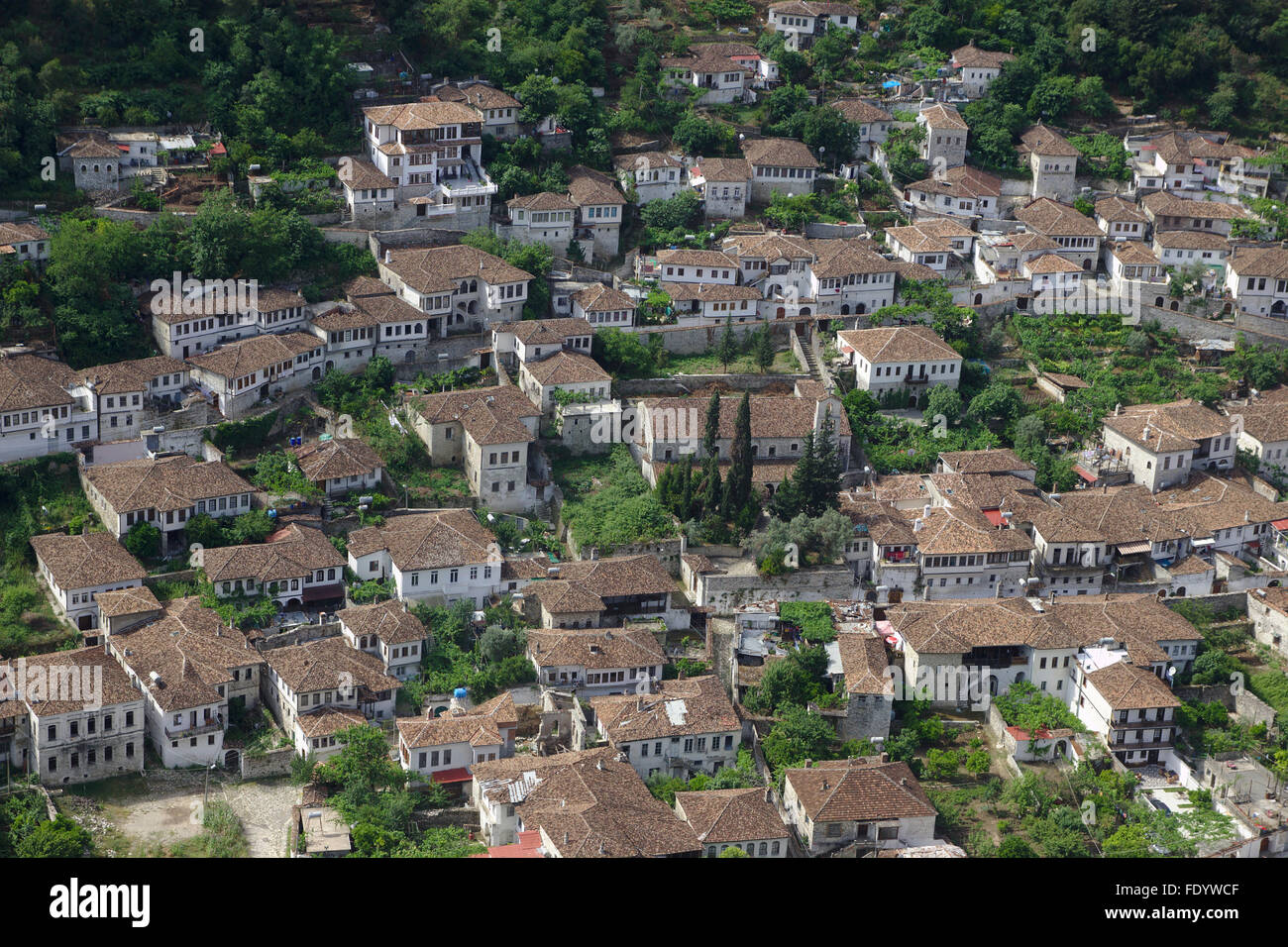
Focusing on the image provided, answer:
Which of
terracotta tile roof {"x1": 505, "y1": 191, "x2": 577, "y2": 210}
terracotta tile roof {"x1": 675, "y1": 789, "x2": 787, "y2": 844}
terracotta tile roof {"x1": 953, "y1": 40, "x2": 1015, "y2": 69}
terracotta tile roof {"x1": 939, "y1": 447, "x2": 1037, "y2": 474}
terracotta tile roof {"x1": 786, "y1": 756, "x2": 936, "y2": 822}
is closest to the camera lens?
terracotta tile roof {"x1": 675, "y1": 789, "x2": 787, "y2": 844}

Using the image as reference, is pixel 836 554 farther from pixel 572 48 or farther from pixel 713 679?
pixel 572 48

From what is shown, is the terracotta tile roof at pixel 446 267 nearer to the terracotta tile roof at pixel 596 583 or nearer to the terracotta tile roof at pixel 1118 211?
the terracotta tile roof at pixel 596 583

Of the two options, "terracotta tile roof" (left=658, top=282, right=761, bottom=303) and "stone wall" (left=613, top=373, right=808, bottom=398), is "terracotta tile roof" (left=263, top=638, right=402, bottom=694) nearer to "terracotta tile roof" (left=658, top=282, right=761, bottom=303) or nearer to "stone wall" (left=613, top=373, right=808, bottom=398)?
"stone wall" (left=613, top=373, right=808, bottom=398)

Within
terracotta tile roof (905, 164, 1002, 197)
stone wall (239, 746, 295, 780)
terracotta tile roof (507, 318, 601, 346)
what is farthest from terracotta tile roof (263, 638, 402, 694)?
terracotta tile roof (905, 164, 1002, 197)

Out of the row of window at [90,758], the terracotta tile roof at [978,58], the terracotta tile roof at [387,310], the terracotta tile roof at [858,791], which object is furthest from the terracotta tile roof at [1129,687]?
the terracotta tile roof at [978,58]

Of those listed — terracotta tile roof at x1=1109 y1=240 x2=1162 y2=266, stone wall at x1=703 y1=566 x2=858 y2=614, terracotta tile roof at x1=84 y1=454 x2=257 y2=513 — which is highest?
terracotta tile roof at x1=1109 y1=240 x2=1162 y2=266

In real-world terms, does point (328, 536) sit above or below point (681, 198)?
below
